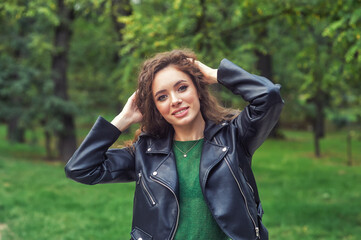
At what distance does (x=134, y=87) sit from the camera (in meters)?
7.22

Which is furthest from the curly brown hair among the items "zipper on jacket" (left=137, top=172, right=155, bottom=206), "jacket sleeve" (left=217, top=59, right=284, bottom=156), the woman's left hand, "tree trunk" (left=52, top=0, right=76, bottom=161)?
"tree trunk" (left=52, top=0, right=76, bottom=161)

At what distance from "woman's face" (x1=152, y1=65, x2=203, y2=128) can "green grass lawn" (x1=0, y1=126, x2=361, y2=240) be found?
3673mm

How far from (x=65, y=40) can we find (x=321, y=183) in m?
8.03

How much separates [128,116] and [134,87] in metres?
4.72

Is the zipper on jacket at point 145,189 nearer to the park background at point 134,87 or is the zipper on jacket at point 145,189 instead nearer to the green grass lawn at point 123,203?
the park background at point 134,87

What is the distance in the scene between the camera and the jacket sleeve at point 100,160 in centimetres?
240

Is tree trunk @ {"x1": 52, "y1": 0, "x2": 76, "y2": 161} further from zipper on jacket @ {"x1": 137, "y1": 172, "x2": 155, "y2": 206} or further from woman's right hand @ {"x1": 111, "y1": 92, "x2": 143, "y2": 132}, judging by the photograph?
zipper on jacket @ {"x1": 137, "y1": 172, "x2": 155, "y2": 206}

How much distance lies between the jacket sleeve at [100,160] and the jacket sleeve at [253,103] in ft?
2.18

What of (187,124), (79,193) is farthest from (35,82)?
(187,124)

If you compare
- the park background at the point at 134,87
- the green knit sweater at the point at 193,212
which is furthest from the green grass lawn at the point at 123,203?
the green knit sweater at the point at 193,212

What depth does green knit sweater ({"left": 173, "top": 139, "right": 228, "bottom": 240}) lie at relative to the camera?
2209mm

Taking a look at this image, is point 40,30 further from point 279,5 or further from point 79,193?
point 279,5

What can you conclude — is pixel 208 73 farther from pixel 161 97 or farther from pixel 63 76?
pixel 63 76

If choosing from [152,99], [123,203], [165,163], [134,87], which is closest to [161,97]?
[152,99]
